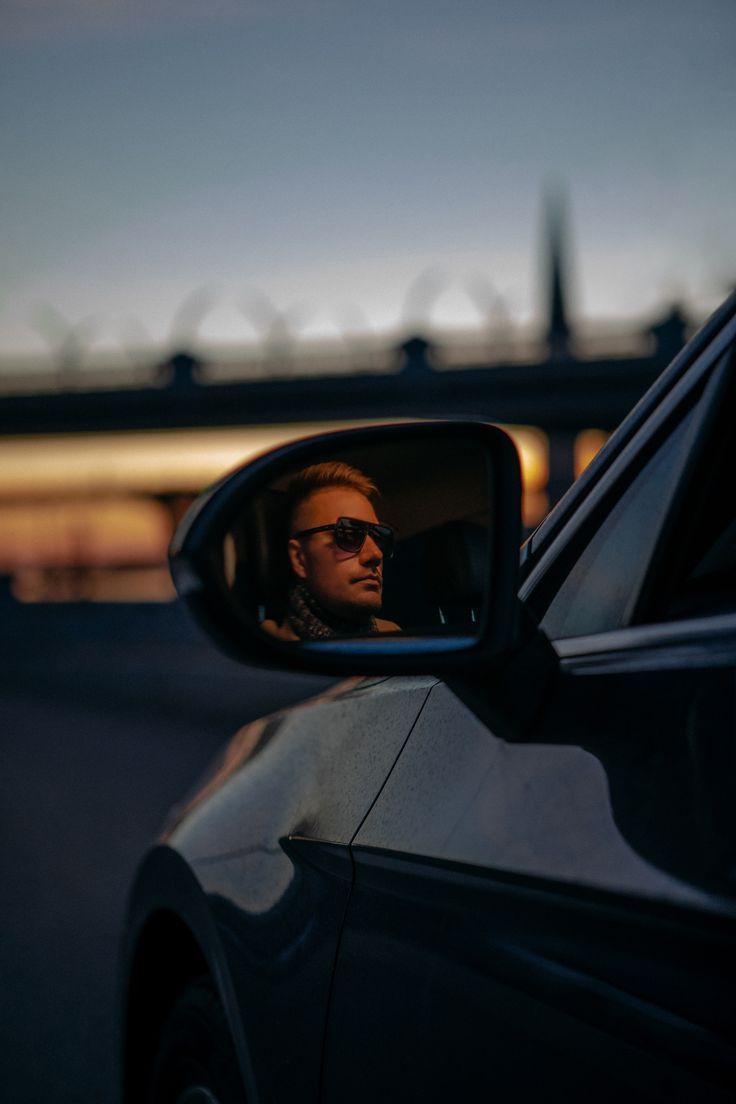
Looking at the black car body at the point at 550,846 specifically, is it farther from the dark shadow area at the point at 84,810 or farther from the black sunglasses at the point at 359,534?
the dark shadow area at the point at 84,810

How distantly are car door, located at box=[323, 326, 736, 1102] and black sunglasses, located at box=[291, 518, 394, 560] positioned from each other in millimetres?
259

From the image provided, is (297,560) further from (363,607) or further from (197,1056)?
(197,1056)

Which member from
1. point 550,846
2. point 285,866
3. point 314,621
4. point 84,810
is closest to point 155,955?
point 285,866

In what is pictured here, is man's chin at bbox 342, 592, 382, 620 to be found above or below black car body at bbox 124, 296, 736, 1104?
above

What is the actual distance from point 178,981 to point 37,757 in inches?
400

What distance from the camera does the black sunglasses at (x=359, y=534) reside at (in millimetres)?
1644

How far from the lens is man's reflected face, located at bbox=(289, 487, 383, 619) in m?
1.64

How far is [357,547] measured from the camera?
164 cm

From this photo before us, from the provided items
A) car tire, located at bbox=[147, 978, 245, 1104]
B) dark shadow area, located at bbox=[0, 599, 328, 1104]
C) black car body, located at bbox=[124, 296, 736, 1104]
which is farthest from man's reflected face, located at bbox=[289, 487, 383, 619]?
dark shadow area, located at bbox=[0, 599, 328, 1104]

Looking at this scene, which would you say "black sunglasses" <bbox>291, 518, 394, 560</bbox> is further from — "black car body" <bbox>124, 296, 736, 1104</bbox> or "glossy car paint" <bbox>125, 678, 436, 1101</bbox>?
"glossy car paint" <bbox>125, 678, 436, 1101</bbox>

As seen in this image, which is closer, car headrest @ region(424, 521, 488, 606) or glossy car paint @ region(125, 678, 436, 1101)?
car headrest @ region(424, 521, 488, 606)

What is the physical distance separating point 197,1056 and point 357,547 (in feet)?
4.36

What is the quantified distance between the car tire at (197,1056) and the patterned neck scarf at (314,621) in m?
1.00

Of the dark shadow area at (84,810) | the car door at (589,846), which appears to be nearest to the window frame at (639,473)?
the car door at (589,846)
